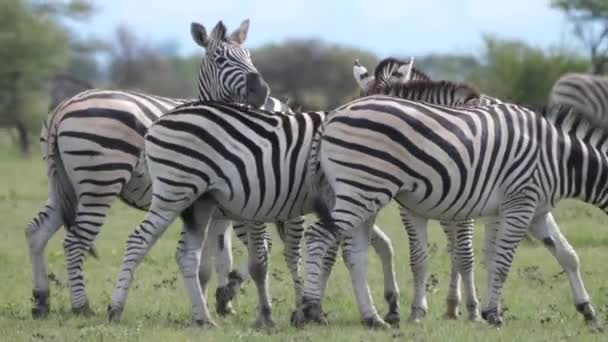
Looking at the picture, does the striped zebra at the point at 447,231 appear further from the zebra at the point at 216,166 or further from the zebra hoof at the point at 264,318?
the zebra hoof at the point at 264,318

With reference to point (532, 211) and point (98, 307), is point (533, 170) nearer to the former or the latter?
point (532, 211)

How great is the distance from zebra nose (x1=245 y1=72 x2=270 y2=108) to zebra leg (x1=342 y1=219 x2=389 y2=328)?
1.33 m

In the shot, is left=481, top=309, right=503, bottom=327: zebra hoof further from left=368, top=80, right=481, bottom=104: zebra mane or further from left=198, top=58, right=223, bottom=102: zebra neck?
left=198, top=58, right=223, bottom=102: zebra neck

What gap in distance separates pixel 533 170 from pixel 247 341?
2589mm

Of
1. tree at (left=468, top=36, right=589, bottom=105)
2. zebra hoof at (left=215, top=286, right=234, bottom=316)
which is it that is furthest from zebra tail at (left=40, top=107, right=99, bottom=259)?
tree at (left=468, top=36, right=589, bottom=105)

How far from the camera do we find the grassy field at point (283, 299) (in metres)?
8.20

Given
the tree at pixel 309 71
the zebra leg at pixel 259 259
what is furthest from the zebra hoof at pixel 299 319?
the tree at pixel 309 71

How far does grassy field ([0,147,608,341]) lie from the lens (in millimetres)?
8195

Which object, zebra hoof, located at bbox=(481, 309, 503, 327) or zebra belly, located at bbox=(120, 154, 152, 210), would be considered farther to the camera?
zebra belly, located at bbox=(120, 154, 152, 210)

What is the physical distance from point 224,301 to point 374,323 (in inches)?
71.4

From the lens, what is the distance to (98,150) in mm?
9531

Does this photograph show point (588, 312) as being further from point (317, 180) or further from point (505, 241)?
point (317, 180)

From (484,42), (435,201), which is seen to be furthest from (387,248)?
(484,42)

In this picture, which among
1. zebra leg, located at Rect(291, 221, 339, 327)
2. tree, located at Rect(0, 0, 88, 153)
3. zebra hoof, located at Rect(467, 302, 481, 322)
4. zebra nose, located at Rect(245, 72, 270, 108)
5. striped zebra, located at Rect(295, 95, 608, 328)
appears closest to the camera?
striped zebra, located at Rect(295, 95, 608, 328)
